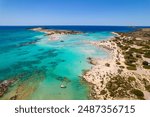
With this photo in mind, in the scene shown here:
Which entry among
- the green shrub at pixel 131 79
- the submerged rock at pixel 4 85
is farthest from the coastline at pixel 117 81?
the submerged rock at pixel 4 85

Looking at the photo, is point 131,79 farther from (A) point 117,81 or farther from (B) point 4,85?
(B) point 4,85

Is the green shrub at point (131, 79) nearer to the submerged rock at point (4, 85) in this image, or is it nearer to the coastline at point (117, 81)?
the coastline at point (117, 81)

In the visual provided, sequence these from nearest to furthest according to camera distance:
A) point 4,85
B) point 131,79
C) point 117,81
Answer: point 4,85, point 117,81, point 131,79

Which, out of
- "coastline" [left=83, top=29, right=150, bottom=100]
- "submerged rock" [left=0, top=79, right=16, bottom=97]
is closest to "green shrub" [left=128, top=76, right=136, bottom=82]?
"coastline" [left=83, top=29, right=150, bottom=100]

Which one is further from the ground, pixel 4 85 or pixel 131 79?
pixel 131 79

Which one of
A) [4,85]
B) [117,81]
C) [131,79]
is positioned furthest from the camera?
[131,79]

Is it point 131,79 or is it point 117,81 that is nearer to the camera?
point 117,81

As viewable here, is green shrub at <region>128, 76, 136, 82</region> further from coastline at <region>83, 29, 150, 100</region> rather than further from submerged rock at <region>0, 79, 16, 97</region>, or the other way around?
submerged rock at <region>0, 79, 16, 97</region>

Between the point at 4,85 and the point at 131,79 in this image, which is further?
the point at 131,79

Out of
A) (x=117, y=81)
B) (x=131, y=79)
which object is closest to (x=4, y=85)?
(x=117, y=81)
